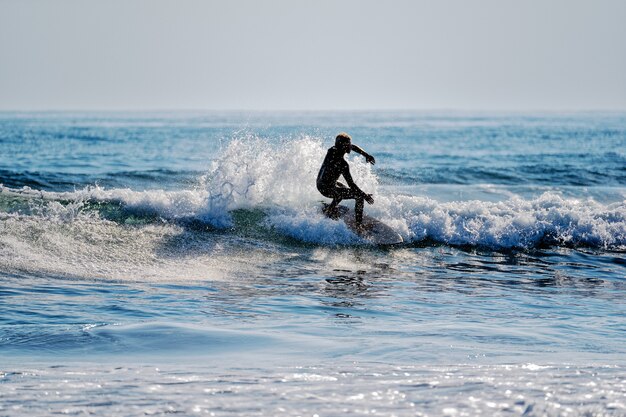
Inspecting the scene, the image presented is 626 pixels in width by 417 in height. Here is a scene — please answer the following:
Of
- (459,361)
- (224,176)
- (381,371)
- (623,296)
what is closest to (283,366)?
(381,371)

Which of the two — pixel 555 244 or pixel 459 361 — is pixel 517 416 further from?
pixel 555 244

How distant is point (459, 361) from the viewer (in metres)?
6.36

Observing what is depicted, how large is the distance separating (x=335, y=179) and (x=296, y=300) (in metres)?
4.07

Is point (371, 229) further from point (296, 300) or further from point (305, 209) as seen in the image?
point (296, 300)

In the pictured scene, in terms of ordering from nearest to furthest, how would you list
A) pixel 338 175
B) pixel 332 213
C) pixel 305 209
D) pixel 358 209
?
pixel 338 175
pixel 358 209
pixel 332 213
pixel 305 209

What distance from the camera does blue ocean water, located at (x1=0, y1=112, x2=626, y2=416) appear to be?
17.6ft

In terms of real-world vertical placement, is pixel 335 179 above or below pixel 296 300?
above

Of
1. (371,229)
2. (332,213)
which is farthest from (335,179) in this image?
(371,229)

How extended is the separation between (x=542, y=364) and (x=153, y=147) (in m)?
33.8

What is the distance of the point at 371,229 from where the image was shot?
13.8 m

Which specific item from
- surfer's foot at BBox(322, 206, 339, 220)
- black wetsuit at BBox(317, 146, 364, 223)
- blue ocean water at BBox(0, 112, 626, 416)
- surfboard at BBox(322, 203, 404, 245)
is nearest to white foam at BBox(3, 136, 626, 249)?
blue ocean water at BBox(0, 112, 626, 416)

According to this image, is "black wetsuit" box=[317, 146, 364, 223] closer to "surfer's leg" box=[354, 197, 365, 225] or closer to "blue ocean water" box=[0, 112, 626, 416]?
"surfer's leg" box=[354, 197, 365, 225]

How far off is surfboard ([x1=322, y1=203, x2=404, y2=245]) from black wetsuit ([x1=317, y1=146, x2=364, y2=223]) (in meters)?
0.49

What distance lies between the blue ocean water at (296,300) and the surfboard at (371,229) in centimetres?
21
